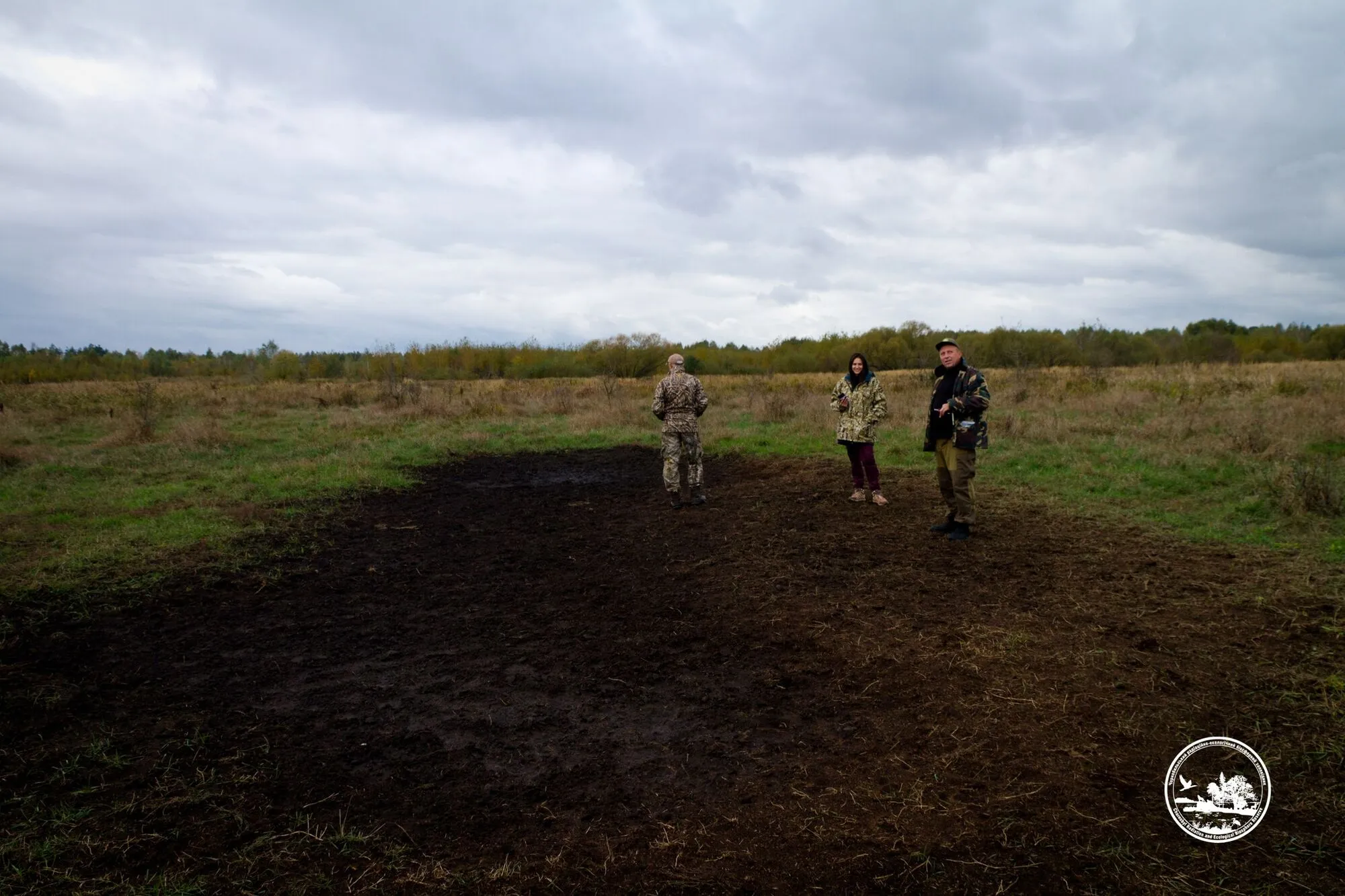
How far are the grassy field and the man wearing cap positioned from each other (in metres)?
1.04

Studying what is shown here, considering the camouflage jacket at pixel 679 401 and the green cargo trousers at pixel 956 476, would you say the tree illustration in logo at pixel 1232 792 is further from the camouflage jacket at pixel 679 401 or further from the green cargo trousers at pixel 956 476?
the camouflage jacket at pixel 679 401

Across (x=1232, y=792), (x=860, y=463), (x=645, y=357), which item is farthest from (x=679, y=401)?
(x=645, y=357)

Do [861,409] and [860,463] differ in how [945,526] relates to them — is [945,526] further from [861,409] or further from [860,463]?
[860,463]

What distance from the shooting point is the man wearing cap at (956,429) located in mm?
7434

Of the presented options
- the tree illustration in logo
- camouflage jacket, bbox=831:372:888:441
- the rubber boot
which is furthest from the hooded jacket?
the tree illustration in logo

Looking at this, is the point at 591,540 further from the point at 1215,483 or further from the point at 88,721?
the point at 1215,483

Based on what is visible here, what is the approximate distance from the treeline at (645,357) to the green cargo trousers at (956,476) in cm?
3008

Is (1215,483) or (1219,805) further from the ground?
(1215,483)

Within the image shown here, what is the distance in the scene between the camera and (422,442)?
16.9 metres

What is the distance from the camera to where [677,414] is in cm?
978

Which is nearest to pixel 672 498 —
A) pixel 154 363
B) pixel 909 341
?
pixel 909 341

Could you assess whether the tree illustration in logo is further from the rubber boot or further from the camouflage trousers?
the camouflage trousers

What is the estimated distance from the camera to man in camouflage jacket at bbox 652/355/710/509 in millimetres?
9719

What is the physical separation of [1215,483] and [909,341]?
43928mm
